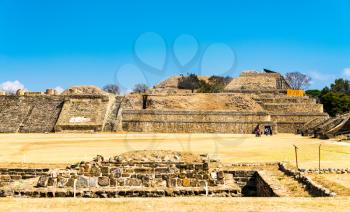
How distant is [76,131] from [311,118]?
27864mm

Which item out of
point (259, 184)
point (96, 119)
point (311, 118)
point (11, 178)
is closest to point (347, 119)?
point (311, 118)

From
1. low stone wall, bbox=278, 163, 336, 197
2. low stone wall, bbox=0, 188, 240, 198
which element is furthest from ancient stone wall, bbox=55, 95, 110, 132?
low stone wall, bbox=0, 188, 240, 198

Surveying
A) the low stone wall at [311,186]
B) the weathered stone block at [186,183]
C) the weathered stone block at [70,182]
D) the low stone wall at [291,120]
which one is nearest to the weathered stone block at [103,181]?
the weathered stone block at [70,182]

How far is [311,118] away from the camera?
5897 cm

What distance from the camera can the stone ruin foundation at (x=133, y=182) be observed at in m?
13.4

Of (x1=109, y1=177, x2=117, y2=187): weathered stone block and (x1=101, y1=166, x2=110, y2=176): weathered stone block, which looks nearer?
(x1=109, y1=177, x2=117, y2=187): weathered stone block

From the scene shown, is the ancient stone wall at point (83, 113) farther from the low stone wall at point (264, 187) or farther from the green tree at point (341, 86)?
the green tree at point (341, 86)

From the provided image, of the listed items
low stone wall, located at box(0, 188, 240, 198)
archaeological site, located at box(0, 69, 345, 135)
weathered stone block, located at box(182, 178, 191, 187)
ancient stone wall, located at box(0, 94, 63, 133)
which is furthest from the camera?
archaeological site, located at box(0, 69, 345, 135)

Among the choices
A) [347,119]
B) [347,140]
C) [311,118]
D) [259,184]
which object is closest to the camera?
[259,184]

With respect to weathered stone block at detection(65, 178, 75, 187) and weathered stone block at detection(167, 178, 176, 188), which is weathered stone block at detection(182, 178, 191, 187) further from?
weathered stone block at detection(65, 178, 75, 187)

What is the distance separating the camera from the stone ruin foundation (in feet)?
43.8

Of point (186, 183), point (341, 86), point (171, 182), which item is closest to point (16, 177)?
point (171, 182)

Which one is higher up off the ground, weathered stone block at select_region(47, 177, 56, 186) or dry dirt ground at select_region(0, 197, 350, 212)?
weathered stone block at select_region(47, 177, 56, 186)

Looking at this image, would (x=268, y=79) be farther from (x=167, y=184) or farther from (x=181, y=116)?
(x=167, y=184)
